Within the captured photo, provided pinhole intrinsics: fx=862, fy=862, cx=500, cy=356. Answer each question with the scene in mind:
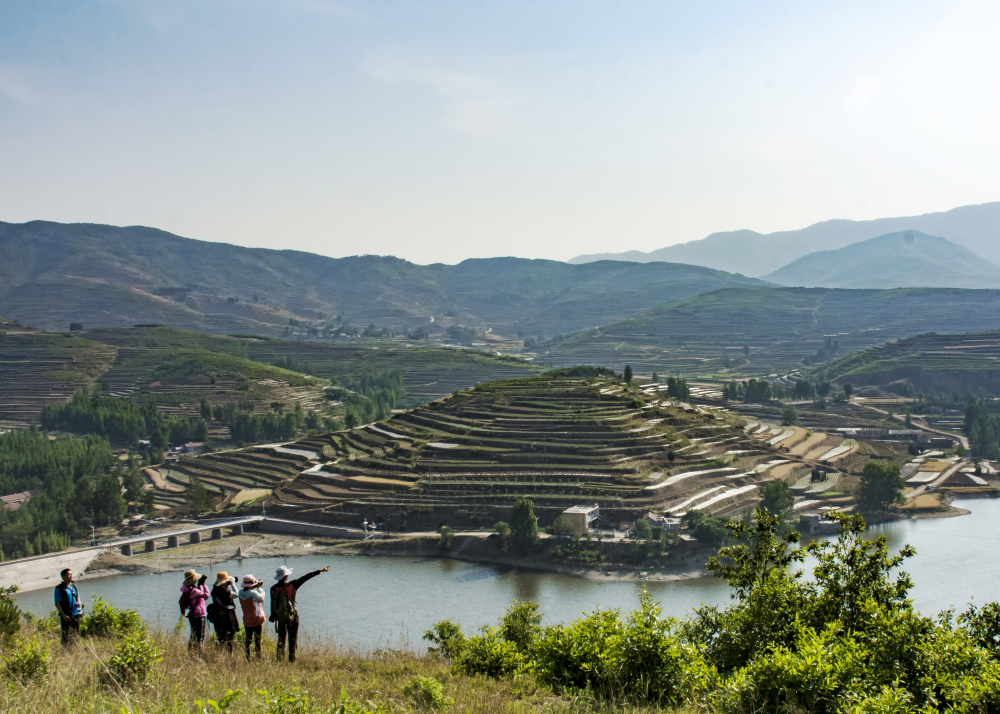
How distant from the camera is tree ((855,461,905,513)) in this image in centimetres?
5850

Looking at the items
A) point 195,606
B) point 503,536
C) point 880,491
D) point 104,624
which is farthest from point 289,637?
point 880,491

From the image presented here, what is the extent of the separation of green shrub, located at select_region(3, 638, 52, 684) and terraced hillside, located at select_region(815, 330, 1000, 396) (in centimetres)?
10980

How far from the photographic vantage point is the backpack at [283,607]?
1242 centimetres

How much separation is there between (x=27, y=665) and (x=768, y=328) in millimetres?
170154

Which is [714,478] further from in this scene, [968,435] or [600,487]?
[968,435]

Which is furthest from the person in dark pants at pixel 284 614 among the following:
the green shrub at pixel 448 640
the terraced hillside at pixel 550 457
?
the terraced hillside at pixel 550 457

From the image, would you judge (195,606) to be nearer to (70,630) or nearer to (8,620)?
(70,630)

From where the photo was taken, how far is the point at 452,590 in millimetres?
44594

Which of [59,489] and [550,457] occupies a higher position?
[550,457]

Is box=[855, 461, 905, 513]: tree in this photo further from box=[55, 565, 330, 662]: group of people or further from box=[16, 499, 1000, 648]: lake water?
box=[55, 565, 330, 662]: group of people

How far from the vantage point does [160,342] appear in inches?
5148

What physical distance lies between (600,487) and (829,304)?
14730cm

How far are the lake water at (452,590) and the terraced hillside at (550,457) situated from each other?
741cm

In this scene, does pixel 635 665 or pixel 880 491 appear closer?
pixel 635 665
